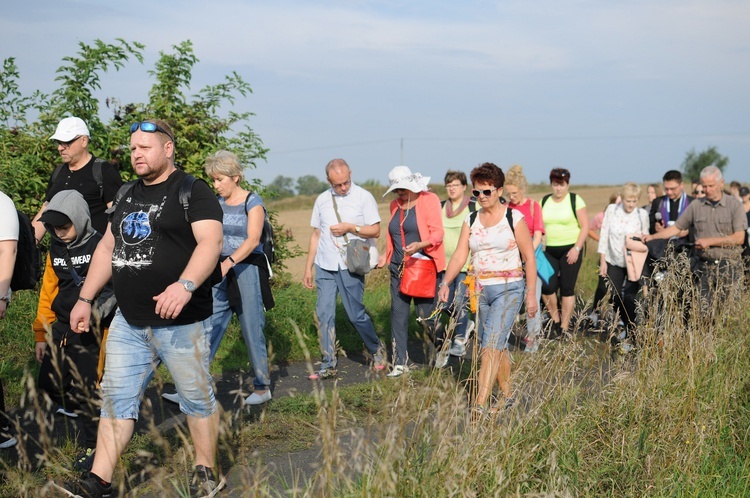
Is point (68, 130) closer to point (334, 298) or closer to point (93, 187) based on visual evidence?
point (93, 187)

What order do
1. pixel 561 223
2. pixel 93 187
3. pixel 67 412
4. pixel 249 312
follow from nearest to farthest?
pixel 67 412
pixel 93 187
pixel 249 312
pixel 561 223

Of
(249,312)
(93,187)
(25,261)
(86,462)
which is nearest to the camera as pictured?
(86,462)

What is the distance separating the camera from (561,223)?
10.8m

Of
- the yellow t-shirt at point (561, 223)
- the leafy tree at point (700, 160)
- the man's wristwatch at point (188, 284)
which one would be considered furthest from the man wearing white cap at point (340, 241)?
the leafy tree at point (700, 160)

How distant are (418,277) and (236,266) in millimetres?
1968

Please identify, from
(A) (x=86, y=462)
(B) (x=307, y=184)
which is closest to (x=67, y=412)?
(A) (x=86, y=462)

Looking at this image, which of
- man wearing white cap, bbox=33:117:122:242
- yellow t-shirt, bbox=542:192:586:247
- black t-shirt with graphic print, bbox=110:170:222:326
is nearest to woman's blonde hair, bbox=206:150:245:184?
man wearing white cap, bbox=33:117:122:242

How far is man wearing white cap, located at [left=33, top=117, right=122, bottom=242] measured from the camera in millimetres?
6738

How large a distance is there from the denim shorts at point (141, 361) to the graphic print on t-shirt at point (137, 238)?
1.07 feet

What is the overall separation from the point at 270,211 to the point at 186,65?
2.11 metres

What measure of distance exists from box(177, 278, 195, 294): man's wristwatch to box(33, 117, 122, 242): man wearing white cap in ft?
8.19

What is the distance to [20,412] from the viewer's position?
6.59 m

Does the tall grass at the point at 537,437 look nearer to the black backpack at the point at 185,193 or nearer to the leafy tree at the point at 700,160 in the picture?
the black backpack at the point at 185,193

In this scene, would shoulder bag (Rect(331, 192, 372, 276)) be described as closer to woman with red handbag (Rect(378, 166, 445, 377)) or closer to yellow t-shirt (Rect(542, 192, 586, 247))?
woman with red handbag (Rect(378, 166, 445, 377))
